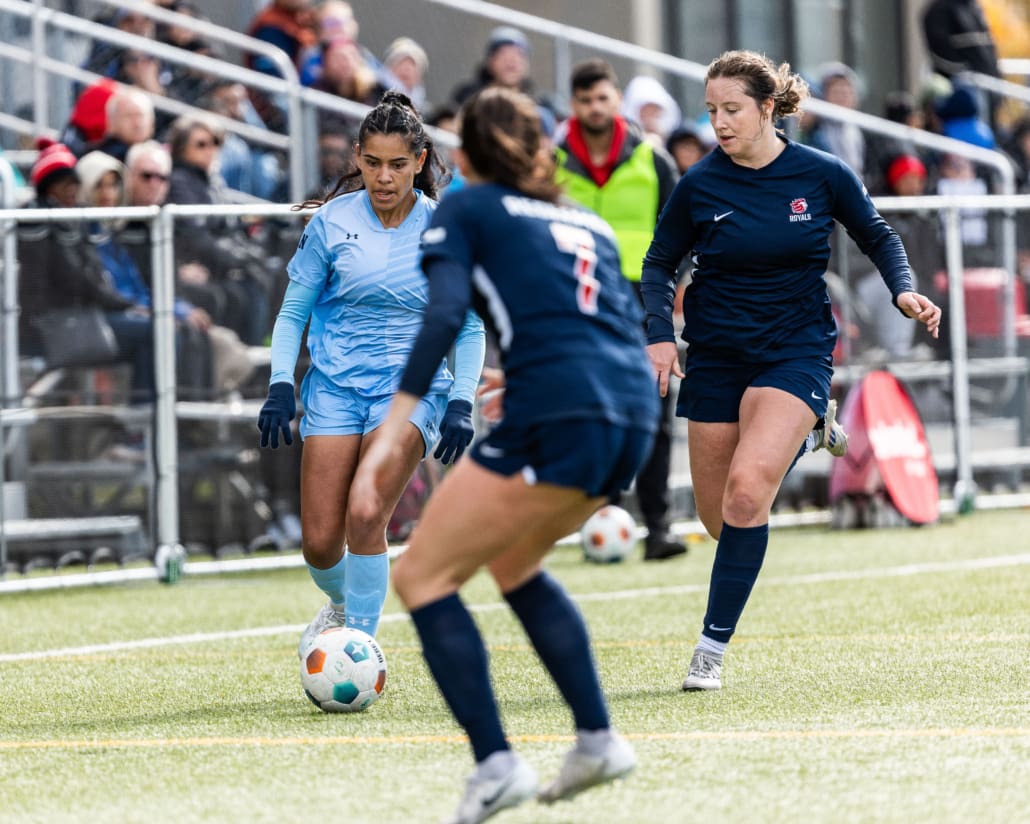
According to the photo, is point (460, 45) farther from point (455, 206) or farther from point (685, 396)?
point (455, 206)

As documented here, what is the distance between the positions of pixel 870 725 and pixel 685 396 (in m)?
1.75

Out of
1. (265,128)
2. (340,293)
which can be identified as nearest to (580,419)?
(340,293)

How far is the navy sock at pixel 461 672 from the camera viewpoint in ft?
14.9

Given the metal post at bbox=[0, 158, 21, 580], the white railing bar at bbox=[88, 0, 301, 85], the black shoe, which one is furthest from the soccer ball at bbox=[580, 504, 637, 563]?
the white railing bar at bbox=[88, 0, 301, 85]

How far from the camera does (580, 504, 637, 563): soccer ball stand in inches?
456

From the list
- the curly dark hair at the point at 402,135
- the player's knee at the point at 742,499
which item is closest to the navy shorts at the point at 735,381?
the player's knee at the point at 742,499

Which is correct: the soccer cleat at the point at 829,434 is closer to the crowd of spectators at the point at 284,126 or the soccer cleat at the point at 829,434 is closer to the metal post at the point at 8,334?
the crowd of spectators at the point at 284,126

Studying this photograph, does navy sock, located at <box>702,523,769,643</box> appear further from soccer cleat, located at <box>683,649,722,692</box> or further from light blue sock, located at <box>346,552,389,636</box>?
light blue sock, located at <box>346,552,389,636</box>

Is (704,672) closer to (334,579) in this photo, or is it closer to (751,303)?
(751,303)

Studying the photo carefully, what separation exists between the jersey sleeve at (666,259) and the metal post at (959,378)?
6.85 m

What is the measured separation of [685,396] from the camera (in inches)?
280

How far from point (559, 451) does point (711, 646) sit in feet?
7.90

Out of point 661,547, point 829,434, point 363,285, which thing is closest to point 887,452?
point 661,547

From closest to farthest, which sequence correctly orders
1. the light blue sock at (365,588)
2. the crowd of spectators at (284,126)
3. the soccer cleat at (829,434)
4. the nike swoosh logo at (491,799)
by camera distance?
the nike swoosh logo at (491,799) → the light blue sock at (365,588) → the soccer cleat at (829,434) → the crowd of spectators at (284,126)
